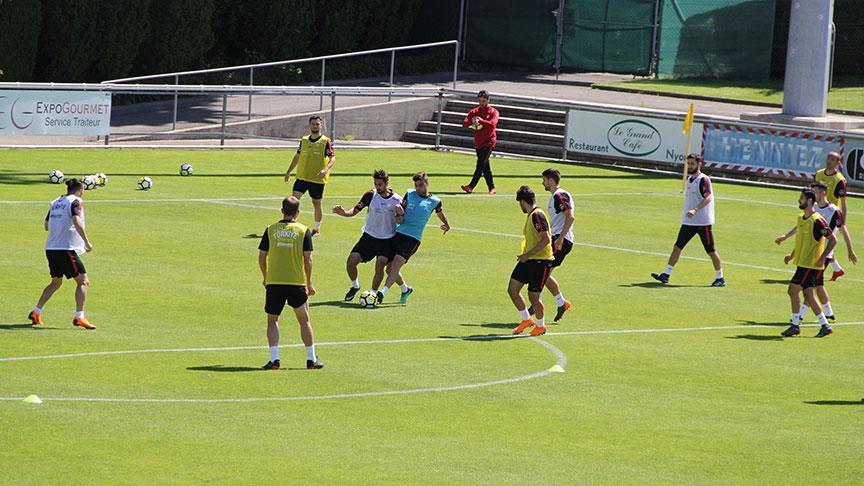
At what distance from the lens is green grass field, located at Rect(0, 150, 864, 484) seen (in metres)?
13.2

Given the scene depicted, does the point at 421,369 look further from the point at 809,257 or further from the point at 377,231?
the point at 809,257

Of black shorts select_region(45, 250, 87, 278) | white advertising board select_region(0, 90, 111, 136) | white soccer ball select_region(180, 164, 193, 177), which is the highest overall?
white advertising board select_region(0, 90, 111, 136)

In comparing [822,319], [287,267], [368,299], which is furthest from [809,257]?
[287,267]

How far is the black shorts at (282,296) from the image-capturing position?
16375 millimetres

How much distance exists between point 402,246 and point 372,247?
1.51 ft

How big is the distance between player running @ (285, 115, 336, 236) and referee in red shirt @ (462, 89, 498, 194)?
23.3ft

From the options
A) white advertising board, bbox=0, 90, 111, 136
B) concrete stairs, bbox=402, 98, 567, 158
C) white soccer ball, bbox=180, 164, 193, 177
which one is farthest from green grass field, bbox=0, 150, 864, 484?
concrete stairs, bbox=402, 98, 567, 158

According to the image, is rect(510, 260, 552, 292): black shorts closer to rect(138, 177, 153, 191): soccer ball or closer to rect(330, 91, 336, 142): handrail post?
rect(138, 177, 153, 191): soccer ball

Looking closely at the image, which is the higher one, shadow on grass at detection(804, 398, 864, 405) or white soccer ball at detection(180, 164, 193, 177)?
white soccer ball at detection(180, 164, 193, 177)

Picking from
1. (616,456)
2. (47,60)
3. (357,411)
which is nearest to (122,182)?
(47,60)

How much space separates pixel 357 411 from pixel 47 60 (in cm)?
3407

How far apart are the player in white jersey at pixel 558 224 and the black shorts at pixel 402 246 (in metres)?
1.88

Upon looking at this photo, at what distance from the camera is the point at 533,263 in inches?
754

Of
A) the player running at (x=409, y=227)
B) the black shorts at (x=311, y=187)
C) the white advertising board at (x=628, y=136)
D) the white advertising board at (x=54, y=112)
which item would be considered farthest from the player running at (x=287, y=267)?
the white advertising board at (x=628, y=136)
